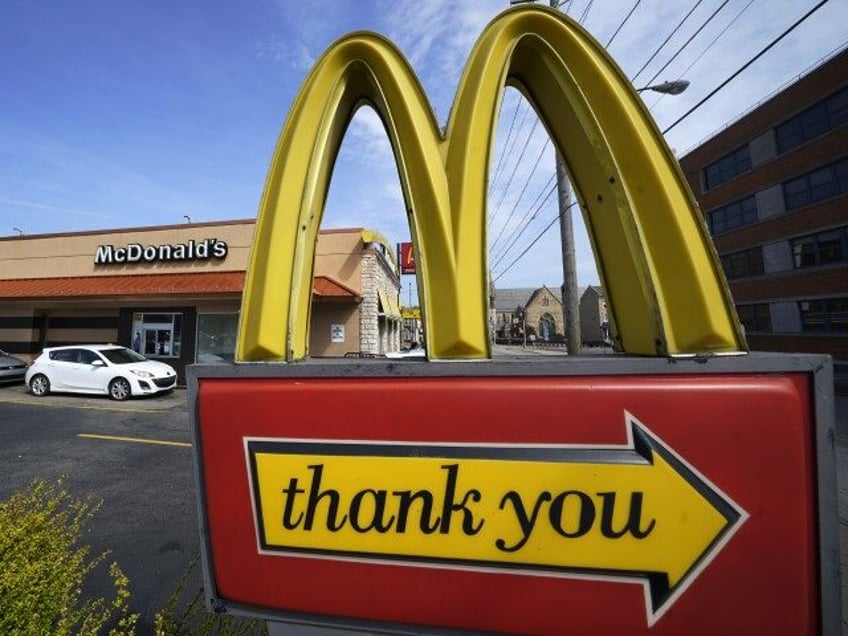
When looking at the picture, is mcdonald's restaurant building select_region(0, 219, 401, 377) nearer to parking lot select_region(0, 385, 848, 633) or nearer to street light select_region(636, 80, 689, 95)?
parking lot select_region(0, 385, 848, 633)

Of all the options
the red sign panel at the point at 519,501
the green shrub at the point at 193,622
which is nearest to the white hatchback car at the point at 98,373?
the green shrub at the point at 193,622

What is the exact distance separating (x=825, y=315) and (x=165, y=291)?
101 feet

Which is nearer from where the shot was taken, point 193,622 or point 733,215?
point 193,622

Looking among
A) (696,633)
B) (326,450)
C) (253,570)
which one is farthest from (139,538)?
(696,633)

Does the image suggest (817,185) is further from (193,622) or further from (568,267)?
(193,622)

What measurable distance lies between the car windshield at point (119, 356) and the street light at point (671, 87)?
16.3m

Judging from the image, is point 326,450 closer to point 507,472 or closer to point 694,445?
point 507,472

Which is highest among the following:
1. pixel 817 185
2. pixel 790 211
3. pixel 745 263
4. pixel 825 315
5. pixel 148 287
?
pixel 817 185

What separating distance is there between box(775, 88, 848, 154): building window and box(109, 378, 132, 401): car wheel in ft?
106

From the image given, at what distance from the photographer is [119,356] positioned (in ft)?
44.1

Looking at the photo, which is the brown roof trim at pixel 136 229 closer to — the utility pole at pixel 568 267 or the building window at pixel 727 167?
the utility pole at pixel 568 267

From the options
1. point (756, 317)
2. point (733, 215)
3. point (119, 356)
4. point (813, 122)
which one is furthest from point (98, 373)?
point (733, 215)

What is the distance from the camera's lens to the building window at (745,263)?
1010 inches

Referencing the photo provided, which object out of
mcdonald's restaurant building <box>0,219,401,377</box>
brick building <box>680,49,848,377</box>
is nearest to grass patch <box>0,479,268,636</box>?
mcdonald's restaurant building <box>0,219,401,377</box>
